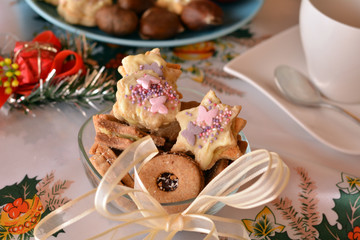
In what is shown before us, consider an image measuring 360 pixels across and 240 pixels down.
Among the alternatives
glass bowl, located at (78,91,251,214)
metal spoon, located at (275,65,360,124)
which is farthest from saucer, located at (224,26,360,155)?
glass bowl, located at (78,91,251,214)

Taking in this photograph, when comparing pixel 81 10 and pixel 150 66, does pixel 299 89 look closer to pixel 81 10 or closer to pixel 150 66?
pixel 150 66

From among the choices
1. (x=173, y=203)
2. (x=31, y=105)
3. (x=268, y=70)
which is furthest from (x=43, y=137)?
(x=268, y=70)

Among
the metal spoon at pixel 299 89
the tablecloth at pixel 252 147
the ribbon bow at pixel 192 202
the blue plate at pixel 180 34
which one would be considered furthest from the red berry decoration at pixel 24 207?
the metal spoon at pixel 299 89

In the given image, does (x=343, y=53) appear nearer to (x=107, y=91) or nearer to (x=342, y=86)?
(x=342, y=86)

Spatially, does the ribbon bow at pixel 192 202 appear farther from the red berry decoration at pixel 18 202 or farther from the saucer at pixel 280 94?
the saucer at pixel 280 94

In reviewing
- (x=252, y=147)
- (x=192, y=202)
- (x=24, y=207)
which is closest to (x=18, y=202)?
(x=24, y=207)

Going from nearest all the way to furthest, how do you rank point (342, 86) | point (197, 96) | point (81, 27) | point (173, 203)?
point (173, 203) < point (197, 96) < point (342, 86) < point (81, 27)

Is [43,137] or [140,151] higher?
[140,151]
